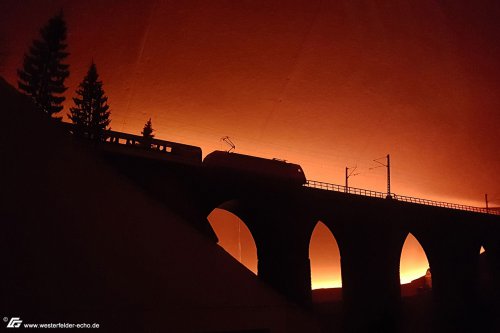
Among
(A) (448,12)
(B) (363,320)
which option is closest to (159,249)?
(B) (363,320)

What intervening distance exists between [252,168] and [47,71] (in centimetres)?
969

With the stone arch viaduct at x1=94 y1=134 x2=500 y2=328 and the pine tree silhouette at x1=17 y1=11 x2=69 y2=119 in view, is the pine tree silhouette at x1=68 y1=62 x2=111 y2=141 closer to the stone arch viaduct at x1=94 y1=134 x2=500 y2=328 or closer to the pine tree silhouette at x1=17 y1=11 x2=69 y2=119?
the pine tree silhouette at x1=17 y1=11 x2=69 y2=119

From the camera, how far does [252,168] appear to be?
55.4 feet

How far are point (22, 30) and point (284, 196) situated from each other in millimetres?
14491

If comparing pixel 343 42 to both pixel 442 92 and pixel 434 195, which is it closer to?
pixel 442 92

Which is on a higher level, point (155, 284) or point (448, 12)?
point (448, 12)

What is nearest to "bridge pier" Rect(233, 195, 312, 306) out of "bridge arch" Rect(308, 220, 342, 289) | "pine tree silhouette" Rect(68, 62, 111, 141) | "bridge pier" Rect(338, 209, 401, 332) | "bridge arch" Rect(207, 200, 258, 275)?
"bridge pier" Rect(338, 209, 401, 332)

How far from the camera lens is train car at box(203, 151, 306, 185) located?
15984 millimetres

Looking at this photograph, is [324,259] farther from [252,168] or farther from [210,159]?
[210,159]

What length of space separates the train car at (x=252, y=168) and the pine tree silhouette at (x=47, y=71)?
271 inches

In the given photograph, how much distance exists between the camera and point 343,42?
20.9 m

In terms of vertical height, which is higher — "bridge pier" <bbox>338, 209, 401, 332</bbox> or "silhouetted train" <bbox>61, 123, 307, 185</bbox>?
"silhouetted train" <bbox>61, 123, 307, 185</bbox>

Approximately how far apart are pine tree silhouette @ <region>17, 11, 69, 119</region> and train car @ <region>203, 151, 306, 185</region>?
6.89 m

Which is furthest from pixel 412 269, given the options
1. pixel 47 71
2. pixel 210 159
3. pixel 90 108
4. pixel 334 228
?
pixel 47 71
